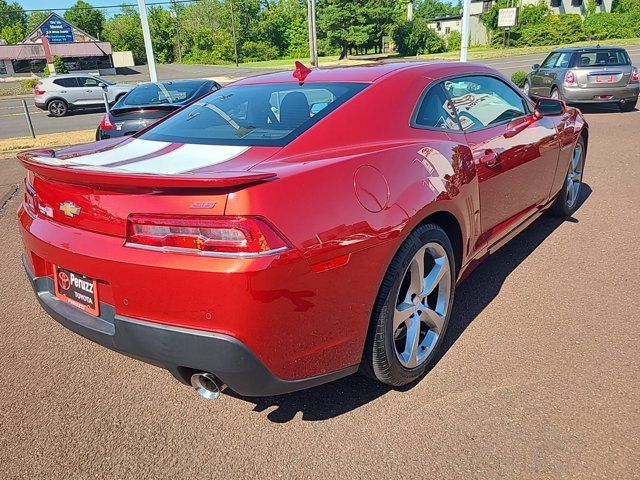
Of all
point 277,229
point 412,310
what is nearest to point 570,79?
point 412,310

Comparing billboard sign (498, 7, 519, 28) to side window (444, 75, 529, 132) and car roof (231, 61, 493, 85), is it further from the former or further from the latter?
car roof (231, 61, 493, 85)

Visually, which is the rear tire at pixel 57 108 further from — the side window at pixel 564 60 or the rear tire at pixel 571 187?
the rear tire at pixel 571 187

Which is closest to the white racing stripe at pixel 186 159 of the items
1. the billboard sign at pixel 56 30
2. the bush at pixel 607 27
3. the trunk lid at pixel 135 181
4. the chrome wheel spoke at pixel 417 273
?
the trunk lid at pixel 135 181

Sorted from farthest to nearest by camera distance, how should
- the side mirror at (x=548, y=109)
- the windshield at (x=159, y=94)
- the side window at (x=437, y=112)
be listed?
the windshield at (x=159, y=94) < the side mirror at (x=548, y=109) < the side window at (x=437, y=112)

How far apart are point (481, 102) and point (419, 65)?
58 centimetres

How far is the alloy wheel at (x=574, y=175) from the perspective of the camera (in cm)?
481

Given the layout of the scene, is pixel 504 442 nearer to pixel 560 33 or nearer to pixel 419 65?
pixel 419 65

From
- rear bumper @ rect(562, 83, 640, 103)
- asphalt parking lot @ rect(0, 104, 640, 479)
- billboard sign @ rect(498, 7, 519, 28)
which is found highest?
billboard sign @ rect(498, 7, 519, 28)

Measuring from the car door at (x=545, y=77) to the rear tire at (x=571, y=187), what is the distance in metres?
8.27

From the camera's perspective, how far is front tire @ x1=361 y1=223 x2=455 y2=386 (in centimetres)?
229

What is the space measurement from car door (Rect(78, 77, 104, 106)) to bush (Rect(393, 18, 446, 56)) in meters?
40.7

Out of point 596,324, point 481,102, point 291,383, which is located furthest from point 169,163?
point 596,324

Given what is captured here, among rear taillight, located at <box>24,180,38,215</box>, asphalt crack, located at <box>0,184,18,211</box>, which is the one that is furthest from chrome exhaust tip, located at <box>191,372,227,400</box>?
asphalt crack, located at <box>0,184,18,211</box>

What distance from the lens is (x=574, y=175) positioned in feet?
16.4
